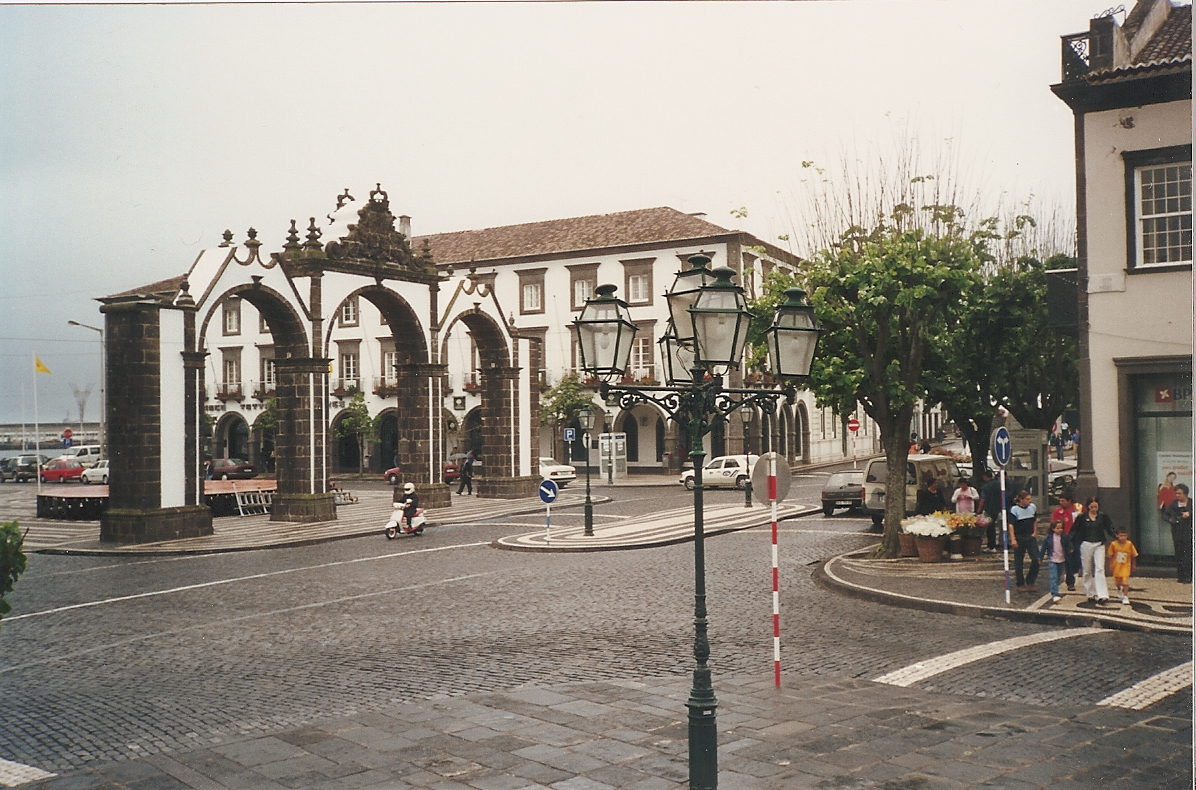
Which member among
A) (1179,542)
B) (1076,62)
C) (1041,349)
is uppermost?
(1076,62)

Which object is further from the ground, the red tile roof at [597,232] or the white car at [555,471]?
the red tile roof at [597,232]

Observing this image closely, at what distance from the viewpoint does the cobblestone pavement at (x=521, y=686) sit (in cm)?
616

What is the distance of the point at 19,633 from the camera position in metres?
10.8

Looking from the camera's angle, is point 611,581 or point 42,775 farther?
point 611,581

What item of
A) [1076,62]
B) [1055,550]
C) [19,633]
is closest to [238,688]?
[19,633]

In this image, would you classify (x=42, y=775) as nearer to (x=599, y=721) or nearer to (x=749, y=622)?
(x=599, y=721)

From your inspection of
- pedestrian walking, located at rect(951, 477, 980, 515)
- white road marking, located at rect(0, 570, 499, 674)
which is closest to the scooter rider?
white road marking, located at rect(0, 570, 499, 674)

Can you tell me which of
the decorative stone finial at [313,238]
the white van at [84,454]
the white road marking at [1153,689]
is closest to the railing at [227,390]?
the decorative stone finial at [313,238]

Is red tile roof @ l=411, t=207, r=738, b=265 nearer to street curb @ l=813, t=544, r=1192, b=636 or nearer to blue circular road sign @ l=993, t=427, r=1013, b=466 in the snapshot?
blue circular road sign @ l=993, t=427, r=1013, b=466

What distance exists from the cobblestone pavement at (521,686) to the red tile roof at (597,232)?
439 cm

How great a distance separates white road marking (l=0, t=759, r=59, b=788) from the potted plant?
11754mm

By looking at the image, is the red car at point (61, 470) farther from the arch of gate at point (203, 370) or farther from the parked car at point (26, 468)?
the arch of gate at point (203, 370)

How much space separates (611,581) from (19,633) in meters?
7.09

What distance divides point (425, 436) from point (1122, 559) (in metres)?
13.8
